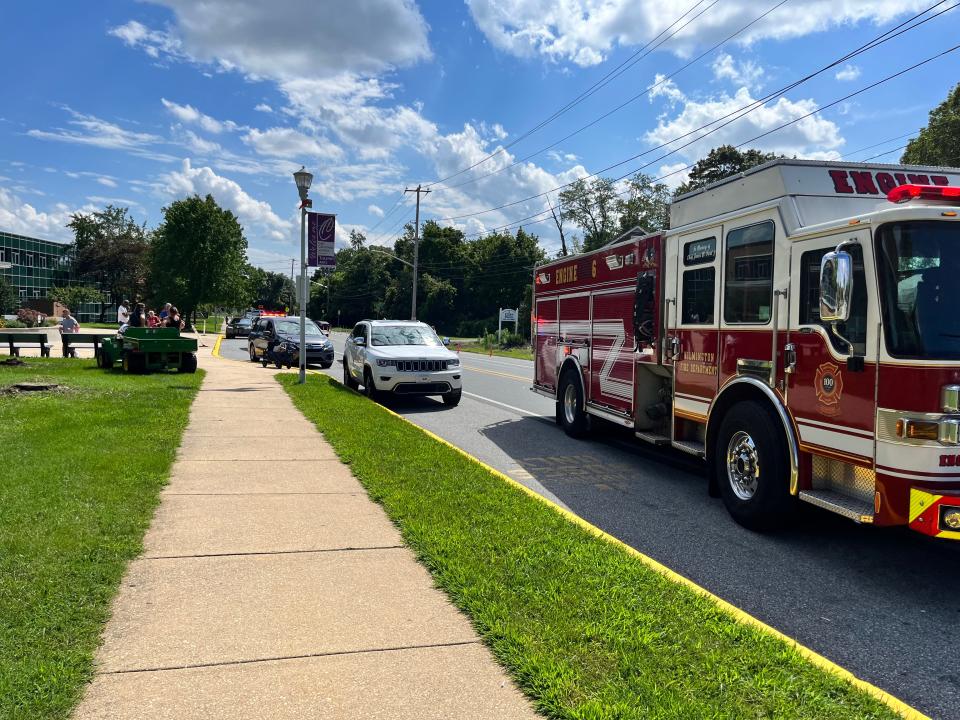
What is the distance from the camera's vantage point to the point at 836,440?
4.90m

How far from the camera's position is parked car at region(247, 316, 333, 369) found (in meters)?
21.9

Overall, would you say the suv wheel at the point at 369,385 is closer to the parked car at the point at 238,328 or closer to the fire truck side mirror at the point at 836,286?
the fire truck side mirror at the point at 836,286

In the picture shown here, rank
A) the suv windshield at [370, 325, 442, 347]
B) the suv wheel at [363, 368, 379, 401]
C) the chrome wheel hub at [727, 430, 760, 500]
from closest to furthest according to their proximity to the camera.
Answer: the chrome wheel hub at [727, 430, 760, 500] → the suv wheel at [363, 368, 379, 401] → the suv windshield at [370, 325, 442, 347]

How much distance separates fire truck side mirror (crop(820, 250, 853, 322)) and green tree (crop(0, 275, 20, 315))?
76941 mm

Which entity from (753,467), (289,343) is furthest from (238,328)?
(753,467)

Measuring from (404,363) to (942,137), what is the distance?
29695mm

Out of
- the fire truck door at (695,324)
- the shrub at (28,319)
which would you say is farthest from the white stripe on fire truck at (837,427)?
the shrub at (28,319)

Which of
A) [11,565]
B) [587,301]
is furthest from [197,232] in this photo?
[11,565]

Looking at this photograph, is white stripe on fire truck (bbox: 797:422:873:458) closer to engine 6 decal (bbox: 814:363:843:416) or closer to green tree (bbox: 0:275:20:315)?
engine 6 decal (bbox: 814:363:843:416)

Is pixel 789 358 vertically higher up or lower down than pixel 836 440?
higher up

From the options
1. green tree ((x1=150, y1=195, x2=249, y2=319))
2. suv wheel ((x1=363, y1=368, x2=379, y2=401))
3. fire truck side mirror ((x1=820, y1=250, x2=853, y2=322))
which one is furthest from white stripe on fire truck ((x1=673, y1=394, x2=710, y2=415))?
green tree ((x1=150, y1=195, x2=249, y2=319))

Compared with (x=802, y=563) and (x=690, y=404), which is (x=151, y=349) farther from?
(x=802, y=563)

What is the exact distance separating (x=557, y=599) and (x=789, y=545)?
97.0 inches

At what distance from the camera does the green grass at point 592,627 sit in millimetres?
3049
